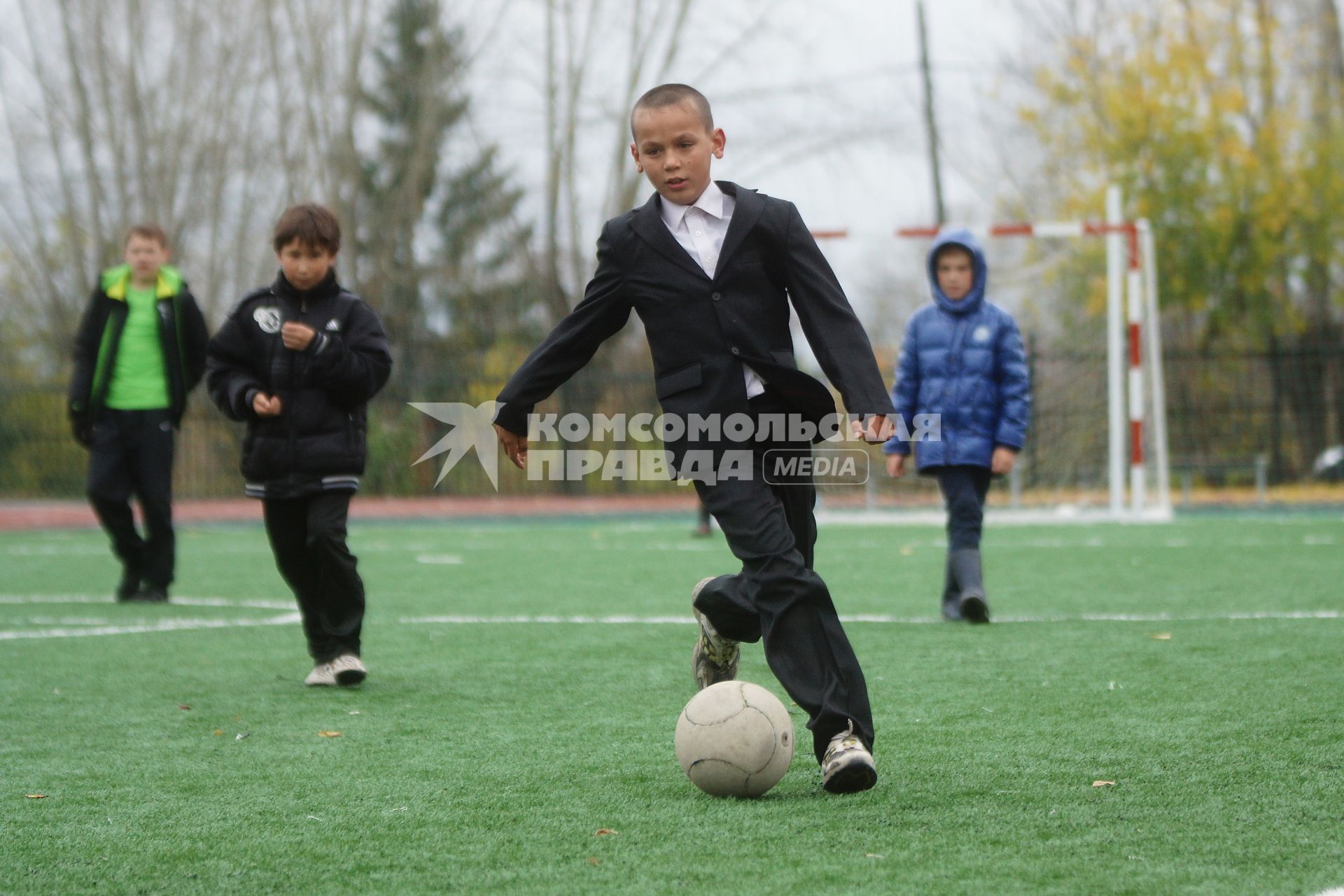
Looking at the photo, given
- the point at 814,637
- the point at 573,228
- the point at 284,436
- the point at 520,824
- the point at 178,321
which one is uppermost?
the point at 573,228

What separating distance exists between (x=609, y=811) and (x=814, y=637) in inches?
26.1

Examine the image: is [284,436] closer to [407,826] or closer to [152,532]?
[407,826]

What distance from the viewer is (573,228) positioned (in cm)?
2747

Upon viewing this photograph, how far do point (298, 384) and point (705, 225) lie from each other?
2.15 meters

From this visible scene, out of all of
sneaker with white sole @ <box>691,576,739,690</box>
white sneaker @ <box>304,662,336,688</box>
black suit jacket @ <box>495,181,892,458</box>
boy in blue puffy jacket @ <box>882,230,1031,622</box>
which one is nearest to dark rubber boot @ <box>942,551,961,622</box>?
boy in blue puffy jacket @ <box>882,230,1031,622</box>

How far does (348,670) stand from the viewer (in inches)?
212

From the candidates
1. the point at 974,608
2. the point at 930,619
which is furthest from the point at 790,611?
the point at 930,619

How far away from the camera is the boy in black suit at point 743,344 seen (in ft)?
12.1

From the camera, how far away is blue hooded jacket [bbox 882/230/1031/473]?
7.15m

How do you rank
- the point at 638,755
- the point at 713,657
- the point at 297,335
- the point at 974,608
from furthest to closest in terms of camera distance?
1. the point at 974,608
2. the point at 297,335
3. the point at 713,657
4. the point at 638,755

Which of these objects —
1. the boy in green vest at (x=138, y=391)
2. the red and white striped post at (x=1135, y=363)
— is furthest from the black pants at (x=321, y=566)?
the red and white striped post at (x=1135, y=363)

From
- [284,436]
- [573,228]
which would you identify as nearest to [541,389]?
[284,436]

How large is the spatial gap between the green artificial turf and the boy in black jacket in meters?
0.33

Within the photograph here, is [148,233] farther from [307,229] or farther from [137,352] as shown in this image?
[307,229]
